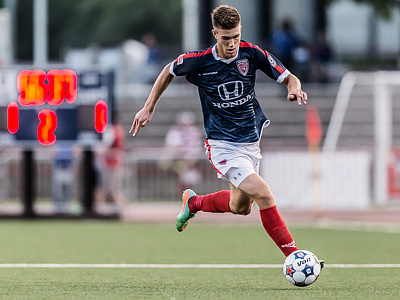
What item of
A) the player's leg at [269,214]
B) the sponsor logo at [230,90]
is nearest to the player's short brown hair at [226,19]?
the sponsor logo at [230,90]

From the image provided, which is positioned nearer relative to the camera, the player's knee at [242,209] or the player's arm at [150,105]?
the player's arm at [150,105]

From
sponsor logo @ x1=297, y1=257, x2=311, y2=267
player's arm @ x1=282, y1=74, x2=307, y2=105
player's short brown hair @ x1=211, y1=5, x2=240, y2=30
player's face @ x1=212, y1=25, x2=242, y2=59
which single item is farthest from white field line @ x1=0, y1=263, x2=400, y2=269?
player's short brown hair @ x1=211, y1=5, x2=240, y2=30

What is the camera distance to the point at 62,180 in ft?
55.9

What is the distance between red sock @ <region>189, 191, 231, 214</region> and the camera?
8.27 m

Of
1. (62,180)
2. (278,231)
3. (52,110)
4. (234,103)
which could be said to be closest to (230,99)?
(234,103)

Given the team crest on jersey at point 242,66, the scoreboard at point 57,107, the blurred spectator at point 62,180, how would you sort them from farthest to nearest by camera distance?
1. the blurred spectator at point 62,180
2. the scoreboard at point 57,107
3. the team crest on jersey at point 242,66

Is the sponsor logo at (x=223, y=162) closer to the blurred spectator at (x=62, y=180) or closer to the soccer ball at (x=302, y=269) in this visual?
the soccer ball at (x=302, y=269)

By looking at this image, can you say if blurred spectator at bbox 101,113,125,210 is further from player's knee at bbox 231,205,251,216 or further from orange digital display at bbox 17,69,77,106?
player's knee at bbox 231,205,251,216

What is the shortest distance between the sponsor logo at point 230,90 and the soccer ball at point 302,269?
1.45 m

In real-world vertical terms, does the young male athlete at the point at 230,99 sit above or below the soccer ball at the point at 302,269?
above

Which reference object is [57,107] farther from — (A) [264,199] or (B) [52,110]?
(A) [264,199]

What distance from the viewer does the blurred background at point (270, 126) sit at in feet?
57.2

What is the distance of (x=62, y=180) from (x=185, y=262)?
8.04m

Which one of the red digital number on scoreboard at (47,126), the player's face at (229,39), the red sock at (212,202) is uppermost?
the player's face at (229,39)
